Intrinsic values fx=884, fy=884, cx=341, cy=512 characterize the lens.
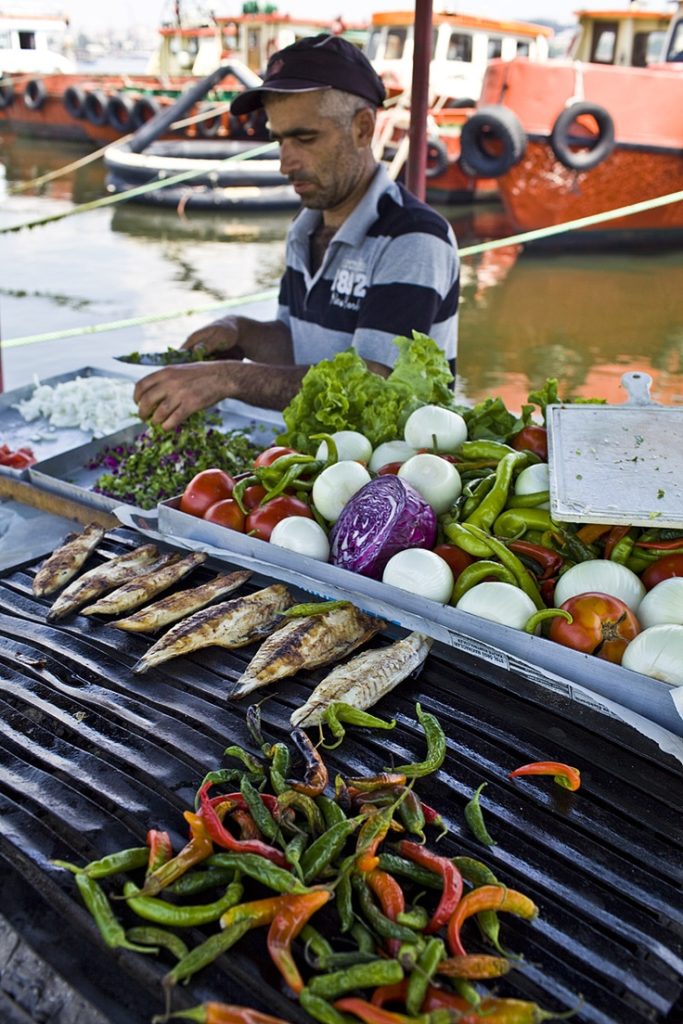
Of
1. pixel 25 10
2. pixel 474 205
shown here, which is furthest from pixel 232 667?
pixel 474 205

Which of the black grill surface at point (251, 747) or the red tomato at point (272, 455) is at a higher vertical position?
the red tomato at point (272, 455)

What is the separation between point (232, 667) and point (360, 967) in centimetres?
104

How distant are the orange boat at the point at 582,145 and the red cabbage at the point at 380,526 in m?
13.3

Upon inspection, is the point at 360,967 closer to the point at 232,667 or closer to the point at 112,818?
the point at 112,818

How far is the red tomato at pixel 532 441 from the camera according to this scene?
308cm

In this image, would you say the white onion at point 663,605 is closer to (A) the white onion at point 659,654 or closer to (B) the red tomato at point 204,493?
(A) the white onion at point 659,654

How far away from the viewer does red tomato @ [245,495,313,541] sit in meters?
2.90

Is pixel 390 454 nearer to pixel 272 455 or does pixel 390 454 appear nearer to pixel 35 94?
pixel 272 455

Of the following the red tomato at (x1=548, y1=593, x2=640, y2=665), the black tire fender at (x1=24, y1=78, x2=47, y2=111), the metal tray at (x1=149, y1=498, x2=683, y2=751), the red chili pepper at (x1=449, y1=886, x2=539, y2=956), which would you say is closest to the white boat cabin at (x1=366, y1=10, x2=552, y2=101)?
the black tire fender at (x1=24, y1=78, x2=47, y2=111)

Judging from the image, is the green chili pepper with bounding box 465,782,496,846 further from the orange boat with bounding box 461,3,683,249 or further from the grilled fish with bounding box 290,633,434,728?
the orange boat with bounding box 461,3,683,249

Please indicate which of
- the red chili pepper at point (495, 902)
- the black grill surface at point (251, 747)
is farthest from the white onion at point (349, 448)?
the red chili pepper at point (495, 902)

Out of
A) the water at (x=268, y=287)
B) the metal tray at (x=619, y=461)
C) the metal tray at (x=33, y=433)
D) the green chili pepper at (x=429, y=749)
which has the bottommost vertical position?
the water at (x=268, y=287)

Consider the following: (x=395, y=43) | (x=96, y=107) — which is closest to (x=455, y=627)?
(x=395, y=43)

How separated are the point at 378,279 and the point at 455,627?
2.12 m
